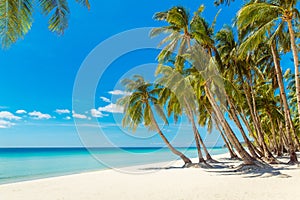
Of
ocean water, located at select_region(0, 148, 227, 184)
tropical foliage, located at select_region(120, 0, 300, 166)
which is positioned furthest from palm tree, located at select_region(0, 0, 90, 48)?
ocean water, located at select_region(0, 148, 227, 184)

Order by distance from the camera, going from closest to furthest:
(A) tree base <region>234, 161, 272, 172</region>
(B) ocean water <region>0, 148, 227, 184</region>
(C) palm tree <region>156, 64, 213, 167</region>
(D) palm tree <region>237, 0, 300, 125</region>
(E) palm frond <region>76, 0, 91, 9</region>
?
(E) palm frond <region>76, 0, 91, 9</region> < (D) palm tree <region>237, 0, 300, 125</region> < (A) tree base <region>234, 161, 272, 172</region> < (C) palm tree <region>156, 64, 213, 167</region> < (B) ocean water <region>0, 148, 227, 184</region>

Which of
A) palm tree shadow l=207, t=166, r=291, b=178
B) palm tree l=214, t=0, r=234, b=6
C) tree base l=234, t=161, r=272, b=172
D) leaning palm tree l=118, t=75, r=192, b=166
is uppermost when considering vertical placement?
palm tree l=214, t=0, r=234, b=6

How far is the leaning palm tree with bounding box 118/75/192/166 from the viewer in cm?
1439

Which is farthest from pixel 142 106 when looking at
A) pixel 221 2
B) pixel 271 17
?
pixel 271 17

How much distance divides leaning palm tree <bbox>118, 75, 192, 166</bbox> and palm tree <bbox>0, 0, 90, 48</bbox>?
8.73 metres

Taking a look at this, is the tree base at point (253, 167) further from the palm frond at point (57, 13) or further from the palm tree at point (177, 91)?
the palm frond at point (57, 13)

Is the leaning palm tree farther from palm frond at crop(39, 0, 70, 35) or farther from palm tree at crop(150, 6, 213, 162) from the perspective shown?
palm frond at crop(39, 0, 70, 35)

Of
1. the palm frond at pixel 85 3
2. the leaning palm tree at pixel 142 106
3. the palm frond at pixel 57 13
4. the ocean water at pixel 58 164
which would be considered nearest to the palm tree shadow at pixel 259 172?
the leaning palm tree at pixel 142 106

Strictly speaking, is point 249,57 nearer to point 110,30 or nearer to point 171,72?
point 171,72

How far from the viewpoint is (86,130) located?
46.4 ft

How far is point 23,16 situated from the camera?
217 inches

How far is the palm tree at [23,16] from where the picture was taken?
203 inches

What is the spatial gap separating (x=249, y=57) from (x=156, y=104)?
6033 millimetres

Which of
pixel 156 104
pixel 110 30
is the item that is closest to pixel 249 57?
pixel 156 104
